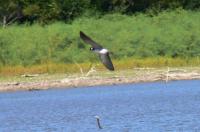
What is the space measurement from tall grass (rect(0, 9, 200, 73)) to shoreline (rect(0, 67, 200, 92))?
331 cm

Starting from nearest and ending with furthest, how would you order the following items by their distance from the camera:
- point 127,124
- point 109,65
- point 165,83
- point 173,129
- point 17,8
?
1. point 109,65
2. point 173,129
3. point 127,124
4. point 165,83
5. point 17,8

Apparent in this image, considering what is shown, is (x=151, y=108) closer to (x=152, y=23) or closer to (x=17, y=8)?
(x=152, y=23)

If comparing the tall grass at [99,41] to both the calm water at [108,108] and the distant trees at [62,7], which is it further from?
the distant trees at [62,7]

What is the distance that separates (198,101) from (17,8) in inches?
814

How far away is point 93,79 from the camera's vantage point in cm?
4031

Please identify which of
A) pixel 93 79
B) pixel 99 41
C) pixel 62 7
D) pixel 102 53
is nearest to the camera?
pixel 102 53

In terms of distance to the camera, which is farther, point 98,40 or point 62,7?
point 62,7

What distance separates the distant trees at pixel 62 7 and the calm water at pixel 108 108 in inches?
433

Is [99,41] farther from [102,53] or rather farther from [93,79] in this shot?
[102,53]

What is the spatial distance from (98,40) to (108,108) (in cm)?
1258

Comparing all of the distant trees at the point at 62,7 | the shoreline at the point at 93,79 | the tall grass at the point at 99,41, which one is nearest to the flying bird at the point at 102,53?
the shoreline at the point at 93,79

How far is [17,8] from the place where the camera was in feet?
168

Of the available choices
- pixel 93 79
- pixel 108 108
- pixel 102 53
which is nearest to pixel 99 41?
pixel 93 79

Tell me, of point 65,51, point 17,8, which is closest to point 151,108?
point 65,51
